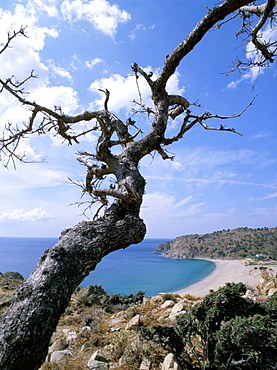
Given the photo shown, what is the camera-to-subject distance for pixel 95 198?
3490 mm


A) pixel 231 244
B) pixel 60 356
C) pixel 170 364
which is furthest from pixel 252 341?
pixel 231 244

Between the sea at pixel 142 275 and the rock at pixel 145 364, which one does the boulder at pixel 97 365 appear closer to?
the rock at pixel 145 364

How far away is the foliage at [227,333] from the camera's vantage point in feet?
7.34

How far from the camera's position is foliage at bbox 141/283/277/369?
7.34 ft

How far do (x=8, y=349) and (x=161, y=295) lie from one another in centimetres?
736

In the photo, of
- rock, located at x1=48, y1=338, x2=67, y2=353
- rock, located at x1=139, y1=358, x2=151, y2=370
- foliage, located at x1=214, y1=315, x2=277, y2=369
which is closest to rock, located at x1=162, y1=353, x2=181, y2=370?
rock, located at x1=139, y1=358, x2=151, y2=370

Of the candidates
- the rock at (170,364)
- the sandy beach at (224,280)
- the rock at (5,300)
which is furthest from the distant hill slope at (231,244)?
the rock at (170,364)

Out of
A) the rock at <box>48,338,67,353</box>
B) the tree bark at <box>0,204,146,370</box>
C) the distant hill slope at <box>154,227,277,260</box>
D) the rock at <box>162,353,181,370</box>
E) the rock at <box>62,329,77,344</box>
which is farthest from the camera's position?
the distant hill slope at <box>154,227,277,260</box>

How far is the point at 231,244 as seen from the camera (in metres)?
57.6

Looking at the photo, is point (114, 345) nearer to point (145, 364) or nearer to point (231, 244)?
point (145, 364)

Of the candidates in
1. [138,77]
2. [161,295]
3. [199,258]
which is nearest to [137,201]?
[138,77]

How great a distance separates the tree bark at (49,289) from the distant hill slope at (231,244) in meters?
44.7

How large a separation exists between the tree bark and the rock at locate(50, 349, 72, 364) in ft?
8.19

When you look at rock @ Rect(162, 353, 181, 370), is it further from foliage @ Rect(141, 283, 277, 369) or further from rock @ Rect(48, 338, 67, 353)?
rock @ Rect(48, 338, 67, 353)
